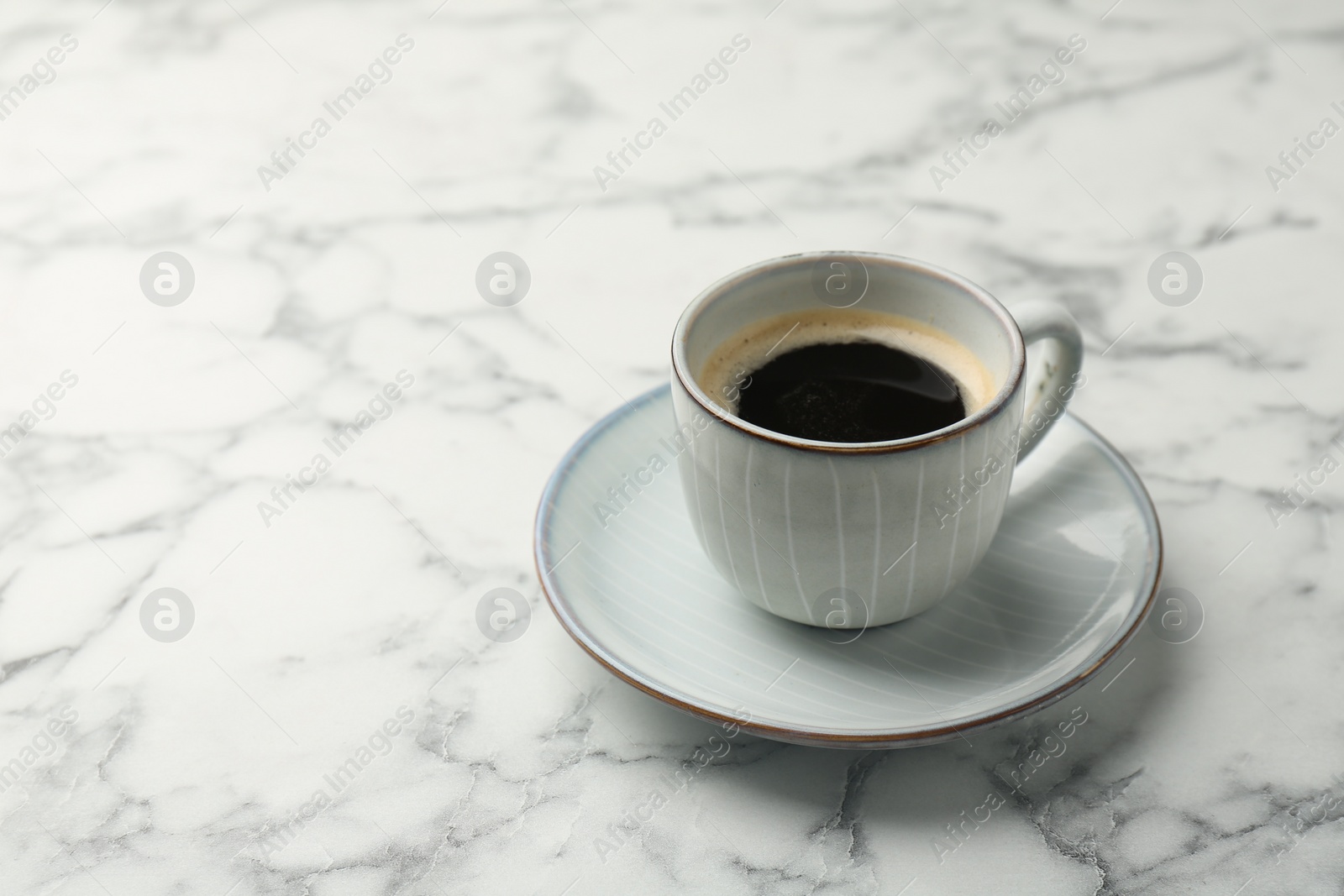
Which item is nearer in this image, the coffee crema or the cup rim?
the cup rim

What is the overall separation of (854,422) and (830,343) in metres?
0.09

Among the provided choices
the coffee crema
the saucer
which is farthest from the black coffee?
the saucer

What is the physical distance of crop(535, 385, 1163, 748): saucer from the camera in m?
0.70

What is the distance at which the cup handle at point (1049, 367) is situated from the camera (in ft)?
2.60

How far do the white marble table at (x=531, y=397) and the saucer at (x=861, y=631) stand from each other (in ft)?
0.15

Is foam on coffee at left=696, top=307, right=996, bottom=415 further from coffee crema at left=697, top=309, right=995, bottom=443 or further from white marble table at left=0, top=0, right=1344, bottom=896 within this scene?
white marble table at left=0, top=0, right=1344, bottom=896

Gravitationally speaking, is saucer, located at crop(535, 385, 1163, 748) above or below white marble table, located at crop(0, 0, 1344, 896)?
above

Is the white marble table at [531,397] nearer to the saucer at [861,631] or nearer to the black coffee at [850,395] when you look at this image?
the saucer at [861,631]

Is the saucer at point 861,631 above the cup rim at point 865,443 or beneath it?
beneath

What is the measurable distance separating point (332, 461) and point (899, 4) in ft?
3.50

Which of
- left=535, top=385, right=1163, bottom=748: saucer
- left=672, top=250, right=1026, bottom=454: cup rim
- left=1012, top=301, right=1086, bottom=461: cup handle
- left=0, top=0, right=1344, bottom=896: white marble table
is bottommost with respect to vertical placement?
left=0, top=0, right=1344, bottom=896: white marble table

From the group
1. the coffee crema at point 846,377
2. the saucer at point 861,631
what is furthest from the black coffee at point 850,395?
the saucer at point 861,631

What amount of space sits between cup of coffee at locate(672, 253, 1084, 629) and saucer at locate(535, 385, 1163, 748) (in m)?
0.03

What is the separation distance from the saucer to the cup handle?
0.06 m
